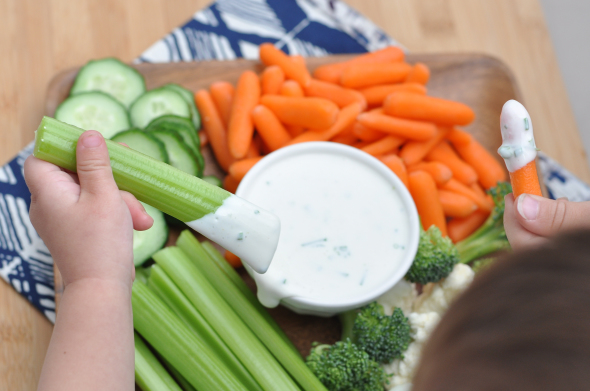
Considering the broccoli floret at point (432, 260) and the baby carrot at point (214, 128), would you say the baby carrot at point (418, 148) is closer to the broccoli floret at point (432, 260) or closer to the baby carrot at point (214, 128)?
the broccoli floret at point (432, 260)

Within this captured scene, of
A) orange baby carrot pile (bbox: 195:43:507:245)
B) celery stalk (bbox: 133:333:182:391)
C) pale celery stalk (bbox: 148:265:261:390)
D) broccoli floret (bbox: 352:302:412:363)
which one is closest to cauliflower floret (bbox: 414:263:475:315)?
broccoli floret (bbox: 352:302:412:363)

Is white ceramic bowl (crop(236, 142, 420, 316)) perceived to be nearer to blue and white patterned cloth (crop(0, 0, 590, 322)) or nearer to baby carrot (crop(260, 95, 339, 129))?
baby carrot (crop(260, 95, 339, 129))

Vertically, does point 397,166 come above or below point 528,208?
below

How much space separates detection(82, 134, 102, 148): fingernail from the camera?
3.46 ft

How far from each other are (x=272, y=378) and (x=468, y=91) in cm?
140

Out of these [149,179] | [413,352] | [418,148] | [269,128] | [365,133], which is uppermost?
[149,179]

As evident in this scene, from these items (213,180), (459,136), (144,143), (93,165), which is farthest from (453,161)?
(93,165)

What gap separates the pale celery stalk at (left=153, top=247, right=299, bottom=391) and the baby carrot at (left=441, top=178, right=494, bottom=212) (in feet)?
2.97

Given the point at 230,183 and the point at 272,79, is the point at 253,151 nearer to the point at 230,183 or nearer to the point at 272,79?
the point at 230,183

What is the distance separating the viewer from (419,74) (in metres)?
1.94

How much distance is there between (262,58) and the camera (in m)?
2.00

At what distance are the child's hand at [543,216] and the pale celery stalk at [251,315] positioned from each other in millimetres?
690

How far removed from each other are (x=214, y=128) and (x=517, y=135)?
1.09m

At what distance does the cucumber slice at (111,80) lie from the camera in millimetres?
1823
